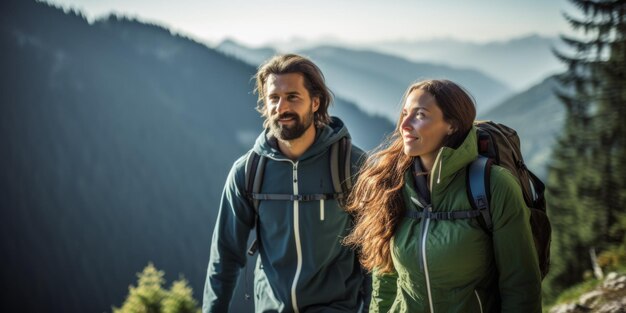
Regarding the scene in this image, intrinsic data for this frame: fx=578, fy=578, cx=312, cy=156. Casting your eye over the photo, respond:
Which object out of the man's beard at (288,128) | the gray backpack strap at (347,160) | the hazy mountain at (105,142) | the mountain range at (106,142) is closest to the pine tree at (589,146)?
the gray backpack strap at (347,160)

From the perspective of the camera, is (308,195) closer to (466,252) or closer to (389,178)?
(389,178)

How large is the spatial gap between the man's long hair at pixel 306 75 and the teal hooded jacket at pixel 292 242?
25 centimetres

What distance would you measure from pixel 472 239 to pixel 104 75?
433 feet

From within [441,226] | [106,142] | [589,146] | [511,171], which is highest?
[106,142]

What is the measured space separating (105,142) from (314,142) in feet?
413

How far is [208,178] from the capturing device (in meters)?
112

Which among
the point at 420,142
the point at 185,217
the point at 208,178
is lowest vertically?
the point at 420,142

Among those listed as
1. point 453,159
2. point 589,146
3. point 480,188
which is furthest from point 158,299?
point 589,146

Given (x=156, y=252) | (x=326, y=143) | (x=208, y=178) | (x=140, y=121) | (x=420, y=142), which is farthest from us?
(x=140, y=121)

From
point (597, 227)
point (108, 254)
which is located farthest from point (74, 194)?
point (597, 227)

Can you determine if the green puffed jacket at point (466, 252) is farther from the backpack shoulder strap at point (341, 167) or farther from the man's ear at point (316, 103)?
the man's ear at point (316, 103)

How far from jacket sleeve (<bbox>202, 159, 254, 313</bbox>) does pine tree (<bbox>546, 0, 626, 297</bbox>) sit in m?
21.6

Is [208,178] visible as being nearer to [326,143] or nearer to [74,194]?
[74,194]

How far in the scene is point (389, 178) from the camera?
124 inches
